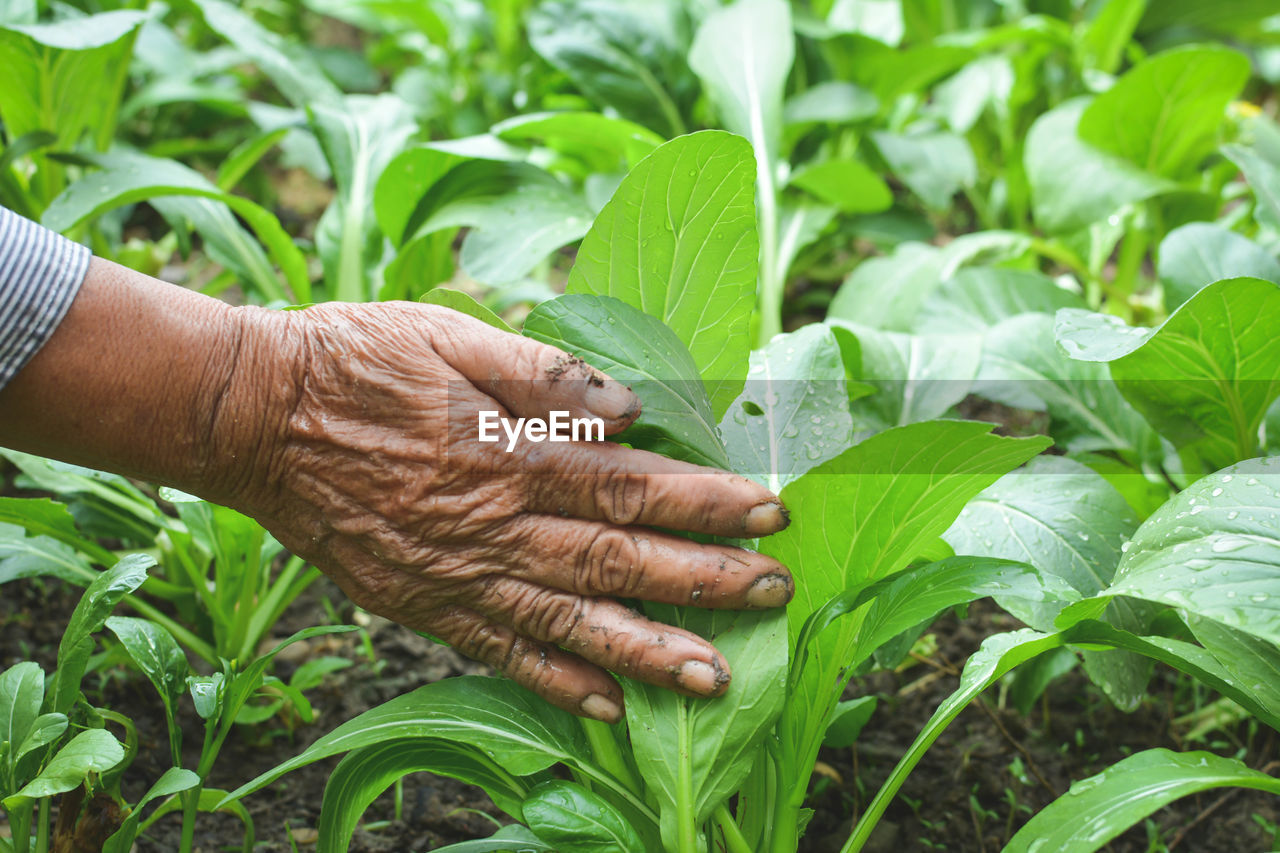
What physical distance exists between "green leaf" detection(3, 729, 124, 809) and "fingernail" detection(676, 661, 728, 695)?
1.69ft

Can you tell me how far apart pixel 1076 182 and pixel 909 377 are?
0.83 metres

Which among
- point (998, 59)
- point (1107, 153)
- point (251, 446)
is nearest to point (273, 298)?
point (251, 446)

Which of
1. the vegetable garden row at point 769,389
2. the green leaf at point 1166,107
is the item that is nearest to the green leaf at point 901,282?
the vegetable garden row at point 769,389

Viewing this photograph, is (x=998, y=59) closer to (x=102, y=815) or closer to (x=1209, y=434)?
(x=1209, y=434)

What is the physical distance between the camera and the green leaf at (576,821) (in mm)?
846

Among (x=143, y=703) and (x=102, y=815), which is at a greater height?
(x=102, y=815)

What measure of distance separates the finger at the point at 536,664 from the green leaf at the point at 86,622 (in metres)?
0.31

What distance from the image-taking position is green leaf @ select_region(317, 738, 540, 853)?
941 millimetres

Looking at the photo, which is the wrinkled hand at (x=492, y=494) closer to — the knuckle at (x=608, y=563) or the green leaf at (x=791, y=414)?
the knuckle at (x=608, y=563)

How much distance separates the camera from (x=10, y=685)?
96 cm

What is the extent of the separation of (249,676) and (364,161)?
110 cm

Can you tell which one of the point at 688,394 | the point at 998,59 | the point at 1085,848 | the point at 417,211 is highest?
the point at 998,59

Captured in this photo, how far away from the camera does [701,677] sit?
893 mm

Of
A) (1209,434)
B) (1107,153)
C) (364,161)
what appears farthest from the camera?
(1107,153)
